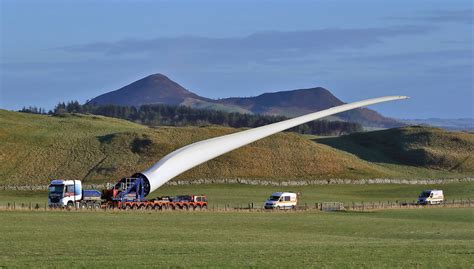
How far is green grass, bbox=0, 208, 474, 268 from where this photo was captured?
3538cm

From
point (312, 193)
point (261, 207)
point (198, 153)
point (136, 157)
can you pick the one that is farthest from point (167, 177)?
point (136, 157)

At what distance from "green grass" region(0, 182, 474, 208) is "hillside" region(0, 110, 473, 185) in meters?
9.60

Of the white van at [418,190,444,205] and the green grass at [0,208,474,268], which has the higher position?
the white van at [418,190,444,205]

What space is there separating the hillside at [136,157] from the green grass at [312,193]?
960cm

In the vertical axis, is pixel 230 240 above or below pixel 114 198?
below

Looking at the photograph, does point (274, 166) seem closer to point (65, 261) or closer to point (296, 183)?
point (296, 183)

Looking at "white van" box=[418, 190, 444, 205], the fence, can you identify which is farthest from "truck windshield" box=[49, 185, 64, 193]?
the fence

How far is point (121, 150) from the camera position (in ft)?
441

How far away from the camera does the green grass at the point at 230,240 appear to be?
1393 inches

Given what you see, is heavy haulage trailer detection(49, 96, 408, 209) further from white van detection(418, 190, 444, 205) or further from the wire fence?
white van detection(418, 190, 444, 205)

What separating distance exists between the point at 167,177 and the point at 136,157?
2350 inches

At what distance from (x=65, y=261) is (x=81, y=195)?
40.5 m

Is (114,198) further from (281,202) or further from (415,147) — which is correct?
(415,147)

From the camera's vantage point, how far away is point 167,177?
72688 mm
